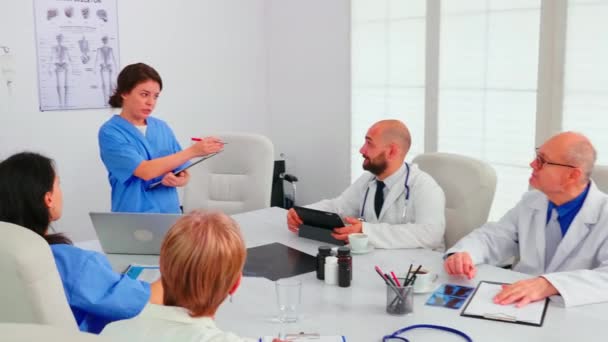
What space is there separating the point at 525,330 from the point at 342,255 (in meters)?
0.62

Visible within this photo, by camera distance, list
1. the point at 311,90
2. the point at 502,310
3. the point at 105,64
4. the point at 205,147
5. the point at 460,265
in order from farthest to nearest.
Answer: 1. the point at 311,90
2. the point at 105,64
3. the point at 205,147
4. the point at 460,265
5. the point at 502,310

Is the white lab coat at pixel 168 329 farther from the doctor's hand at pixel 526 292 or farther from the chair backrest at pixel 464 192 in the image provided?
the chair backrest at pixel 464 192

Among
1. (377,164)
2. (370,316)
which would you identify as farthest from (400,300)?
(377,164)

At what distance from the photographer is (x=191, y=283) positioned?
55.4 inches

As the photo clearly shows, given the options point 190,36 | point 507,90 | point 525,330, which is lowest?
point 525,330

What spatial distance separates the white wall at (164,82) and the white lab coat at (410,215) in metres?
2.19

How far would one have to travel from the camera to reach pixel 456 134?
13.2ft

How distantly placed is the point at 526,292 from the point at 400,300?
0.40 m

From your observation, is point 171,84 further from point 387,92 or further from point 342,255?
point 342,255

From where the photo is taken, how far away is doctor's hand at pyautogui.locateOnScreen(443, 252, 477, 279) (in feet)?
7.22

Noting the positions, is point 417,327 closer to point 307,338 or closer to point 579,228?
point 307,338

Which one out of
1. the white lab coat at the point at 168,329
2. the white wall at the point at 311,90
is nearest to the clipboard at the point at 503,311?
the white lab coat at the point at 168,329

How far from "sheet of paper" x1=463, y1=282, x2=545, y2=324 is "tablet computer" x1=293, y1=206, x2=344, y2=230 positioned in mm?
716

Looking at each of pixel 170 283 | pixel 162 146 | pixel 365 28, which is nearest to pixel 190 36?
pixel 365 28
